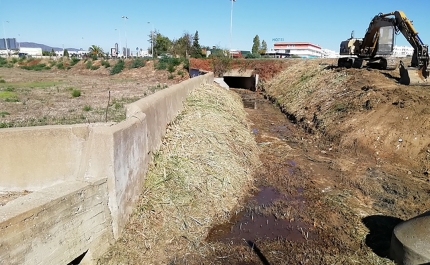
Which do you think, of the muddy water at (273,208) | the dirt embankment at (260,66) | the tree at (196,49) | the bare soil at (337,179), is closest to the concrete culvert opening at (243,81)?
the dirt embankment at (260,66)

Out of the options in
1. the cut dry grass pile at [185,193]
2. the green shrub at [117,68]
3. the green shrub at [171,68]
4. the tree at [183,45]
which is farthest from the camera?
the tree at [183,45]

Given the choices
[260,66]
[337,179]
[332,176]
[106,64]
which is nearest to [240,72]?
[260,66]

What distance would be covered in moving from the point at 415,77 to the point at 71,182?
15817 millimetres

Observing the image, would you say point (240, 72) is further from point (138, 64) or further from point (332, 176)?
point (332, 176)

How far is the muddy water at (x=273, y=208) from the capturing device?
6.05 metres

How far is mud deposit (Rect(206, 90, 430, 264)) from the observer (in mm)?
5473

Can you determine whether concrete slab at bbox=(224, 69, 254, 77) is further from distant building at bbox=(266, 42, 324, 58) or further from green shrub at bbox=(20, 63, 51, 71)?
distant building at bbox=(266, 42, 324, 58)

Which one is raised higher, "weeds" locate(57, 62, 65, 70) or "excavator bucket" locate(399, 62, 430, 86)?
"weeds" locate(57, 62, 65, 70)

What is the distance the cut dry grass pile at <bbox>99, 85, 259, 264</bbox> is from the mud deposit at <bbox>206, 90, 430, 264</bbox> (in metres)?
0.37

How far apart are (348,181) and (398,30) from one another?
13160mm

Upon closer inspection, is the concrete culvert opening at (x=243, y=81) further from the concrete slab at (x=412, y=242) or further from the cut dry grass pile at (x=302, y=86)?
the concrete slab at (x=412, y=242)

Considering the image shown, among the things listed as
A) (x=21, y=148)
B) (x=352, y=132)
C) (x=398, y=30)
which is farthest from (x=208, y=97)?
(x=398, y=30)

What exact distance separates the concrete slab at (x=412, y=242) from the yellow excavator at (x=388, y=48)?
1211 centimetres

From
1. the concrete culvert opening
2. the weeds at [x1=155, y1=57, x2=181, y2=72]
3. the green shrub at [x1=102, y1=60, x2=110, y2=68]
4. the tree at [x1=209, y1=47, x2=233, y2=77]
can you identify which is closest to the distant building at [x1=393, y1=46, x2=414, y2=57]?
the concrete culvert opening
